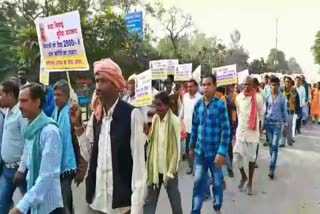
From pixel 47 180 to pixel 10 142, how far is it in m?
1.77

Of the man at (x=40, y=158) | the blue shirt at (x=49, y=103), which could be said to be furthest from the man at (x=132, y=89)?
the man at (x=40, y=158)

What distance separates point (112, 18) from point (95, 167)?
24961mm

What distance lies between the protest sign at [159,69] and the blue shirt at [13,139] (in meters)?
8.23

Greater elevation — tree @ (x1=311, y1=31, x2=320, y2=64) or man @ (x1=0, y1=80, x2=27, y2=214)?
tree @ (x1=311, y1=31, x2=320, y2=64)

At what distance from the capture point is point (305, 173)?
9.31 metres

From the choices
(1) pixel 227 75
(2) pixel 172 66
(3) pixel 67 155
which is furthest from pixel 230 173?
(2) pixel 172 66

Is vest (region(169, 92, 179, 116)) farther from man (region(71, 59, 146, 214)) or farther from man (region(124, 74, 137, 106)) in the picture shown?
man (region(71, 59, 146, 214))

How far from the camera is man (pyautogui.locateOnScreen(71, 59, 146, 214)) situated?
3.36m

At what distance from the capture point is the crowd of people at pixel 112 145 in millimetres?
3373

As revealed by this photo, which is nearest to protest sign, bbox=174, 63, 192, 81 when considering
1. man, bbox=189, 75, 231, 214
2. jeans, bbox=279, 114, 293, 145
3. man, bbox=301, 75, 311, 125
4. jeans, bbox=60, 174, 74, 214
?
jeans, bbox=279, 114, 293, 145

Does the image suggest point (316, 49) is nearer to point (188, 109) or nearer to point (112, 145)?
point (188, 109)

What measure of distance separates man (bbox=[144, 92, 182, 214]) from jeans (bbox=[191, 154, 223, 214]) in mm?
370

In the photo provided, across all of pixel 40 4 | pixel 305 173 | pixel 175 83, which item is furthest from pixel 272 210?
pixel 40 4

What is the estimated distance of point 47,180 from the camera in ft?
10.8
